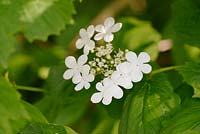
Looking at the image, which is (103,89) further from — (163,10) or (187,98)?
(163,10)

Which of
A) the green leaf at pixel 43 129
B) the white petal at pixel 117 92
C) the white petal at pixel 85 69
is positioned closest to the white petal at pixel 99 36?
the white petal at pixel 85 69

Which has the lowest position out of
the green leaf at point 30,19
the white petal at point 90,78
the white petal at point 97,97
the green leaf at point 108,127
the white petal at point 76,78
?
the green leaf at point 108,127

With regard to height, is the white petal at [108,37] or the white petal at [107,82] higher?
the white petal at [108,37]

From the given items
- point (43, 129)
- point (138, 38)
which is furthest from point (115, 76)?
point (138, 38)

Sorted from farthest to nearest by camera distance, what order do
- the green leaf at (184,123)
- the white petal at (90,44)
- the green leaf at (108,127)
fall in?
the green leaf at (108,127) < the white petal at (90,44) < the green leaf at (184,123)

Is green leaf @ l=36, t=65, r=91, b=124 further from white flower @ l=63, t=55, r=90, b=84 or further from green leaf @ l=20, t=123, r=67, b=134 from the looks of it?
green leaf @ l=20, t=123, r=67, b=134

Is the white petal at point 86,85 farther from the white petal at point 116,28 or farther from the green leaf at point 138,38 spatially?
the green leaf at point 138,38
